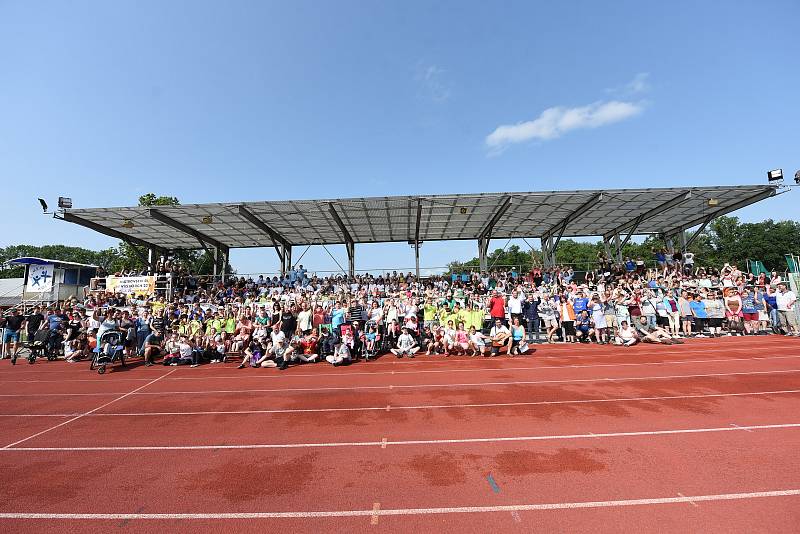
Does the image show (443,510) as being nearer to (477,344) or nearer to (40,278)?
(477,344)

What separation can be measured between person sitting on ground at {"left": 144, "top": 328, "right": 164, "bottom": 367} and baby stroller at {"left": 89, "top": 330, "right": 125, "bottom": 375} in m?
0.64

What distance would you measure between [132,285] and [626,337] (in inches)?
926

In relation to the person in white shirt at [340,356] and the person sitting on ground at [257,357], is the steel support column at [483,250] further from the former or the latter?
the person sitting on ground at [257,357]

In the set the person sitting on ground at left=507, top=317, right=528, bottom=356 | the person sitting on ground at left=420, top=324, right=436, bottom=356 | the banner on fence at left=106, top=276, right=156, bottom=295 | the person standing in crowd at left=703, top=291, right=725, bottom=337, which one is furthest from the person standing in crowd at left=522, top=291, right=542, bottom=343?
the banner on fence at left=106, top=276, right=156, bottom=295

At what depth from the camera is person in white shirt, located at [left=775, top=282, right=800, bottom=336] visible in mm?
12805

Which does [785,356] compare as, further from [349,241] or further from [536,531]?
[349,241]

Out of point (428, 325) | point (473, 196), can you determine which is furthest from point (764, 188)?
Result: point (428, 325)

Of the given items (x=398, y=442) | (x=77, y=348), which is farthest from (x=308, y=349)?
(x=77, y=348)

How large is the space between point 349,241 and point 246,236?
6955 mm

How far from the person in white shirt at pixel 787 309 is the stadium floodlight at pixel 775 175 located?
848cm

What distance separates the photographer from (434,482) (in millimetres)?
4012

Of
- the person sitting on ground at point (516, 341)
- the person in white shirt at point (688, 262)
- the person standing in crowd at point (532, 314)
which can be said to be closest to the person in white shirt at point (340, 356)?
the person sitting on ground at point (516, 341)

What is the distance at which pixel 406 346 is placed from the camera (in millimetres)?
11891

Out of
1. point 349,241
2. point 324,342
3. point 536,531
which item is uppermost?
point 349,241
